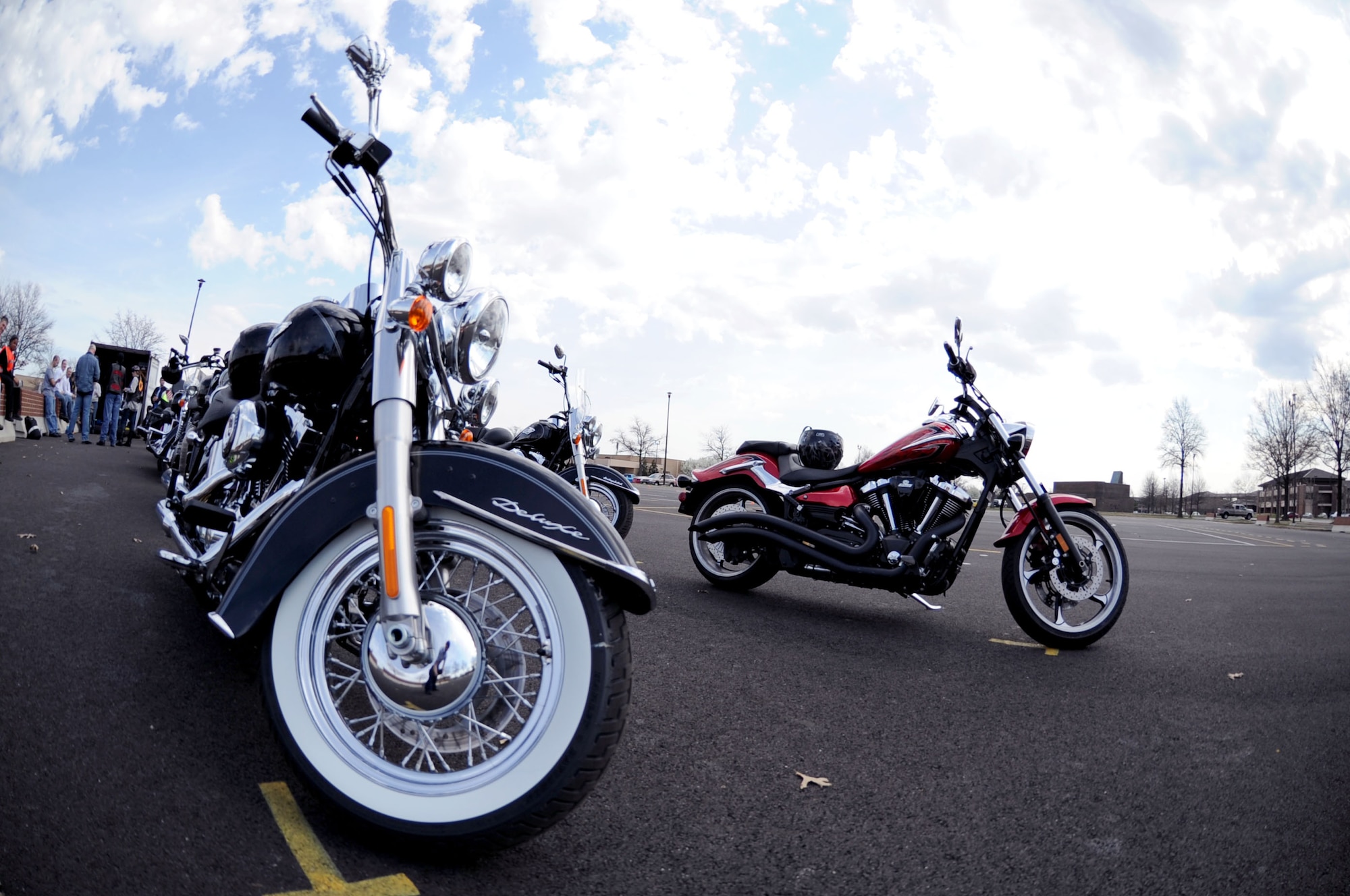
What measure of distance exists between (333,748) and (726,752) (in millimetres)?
1177

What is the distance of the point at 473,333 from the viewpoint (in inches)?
77.5

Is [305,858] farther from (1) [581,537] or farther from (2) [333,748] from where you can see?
(1) [581,537]

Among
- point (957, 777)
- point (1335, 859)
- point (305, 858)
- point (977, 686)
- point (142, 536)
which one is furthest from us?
point (142, 536)

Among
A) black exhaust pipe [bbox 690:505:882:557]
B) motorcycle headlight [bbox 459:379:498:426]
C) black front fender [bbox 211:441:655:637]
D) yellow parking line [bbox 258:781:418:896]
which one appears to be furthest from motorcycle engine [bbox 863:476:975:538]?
yellow parking line [bbox 258:781:418:896]

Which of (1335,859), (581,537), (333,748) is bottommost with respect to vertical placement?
(1335,859)

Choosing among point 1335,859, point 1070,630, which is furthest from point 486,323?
point 1070,630

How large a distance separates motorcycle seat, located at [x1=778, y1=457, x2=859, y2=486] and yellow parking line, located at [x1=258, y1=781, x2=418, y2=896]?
362 cm

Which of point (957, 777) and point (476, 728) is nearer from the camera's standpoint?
point (476, 728)

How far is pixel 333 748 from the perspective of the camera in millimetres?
1688

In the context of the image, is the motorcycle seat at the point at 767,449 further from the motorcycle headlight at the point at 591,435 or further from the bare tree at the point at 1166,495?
the bare tree at the point at 1166,495

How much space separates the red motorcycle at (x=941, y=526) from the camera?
4.17 metres

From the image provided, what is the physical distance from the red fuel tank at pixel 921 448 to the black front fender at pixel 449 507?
307 cm

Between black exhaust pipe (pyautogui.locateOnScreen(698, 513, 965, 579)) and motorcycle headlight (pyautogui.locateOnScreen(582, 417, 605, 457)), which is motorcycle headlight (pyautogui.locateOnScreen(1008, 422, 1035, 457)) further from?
motorcycle headlight (pyautogui.locateOnScreen(582, 417, 605, 457))

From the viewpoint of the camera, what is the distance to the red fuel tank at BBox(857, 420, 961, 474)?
14.4 feet
